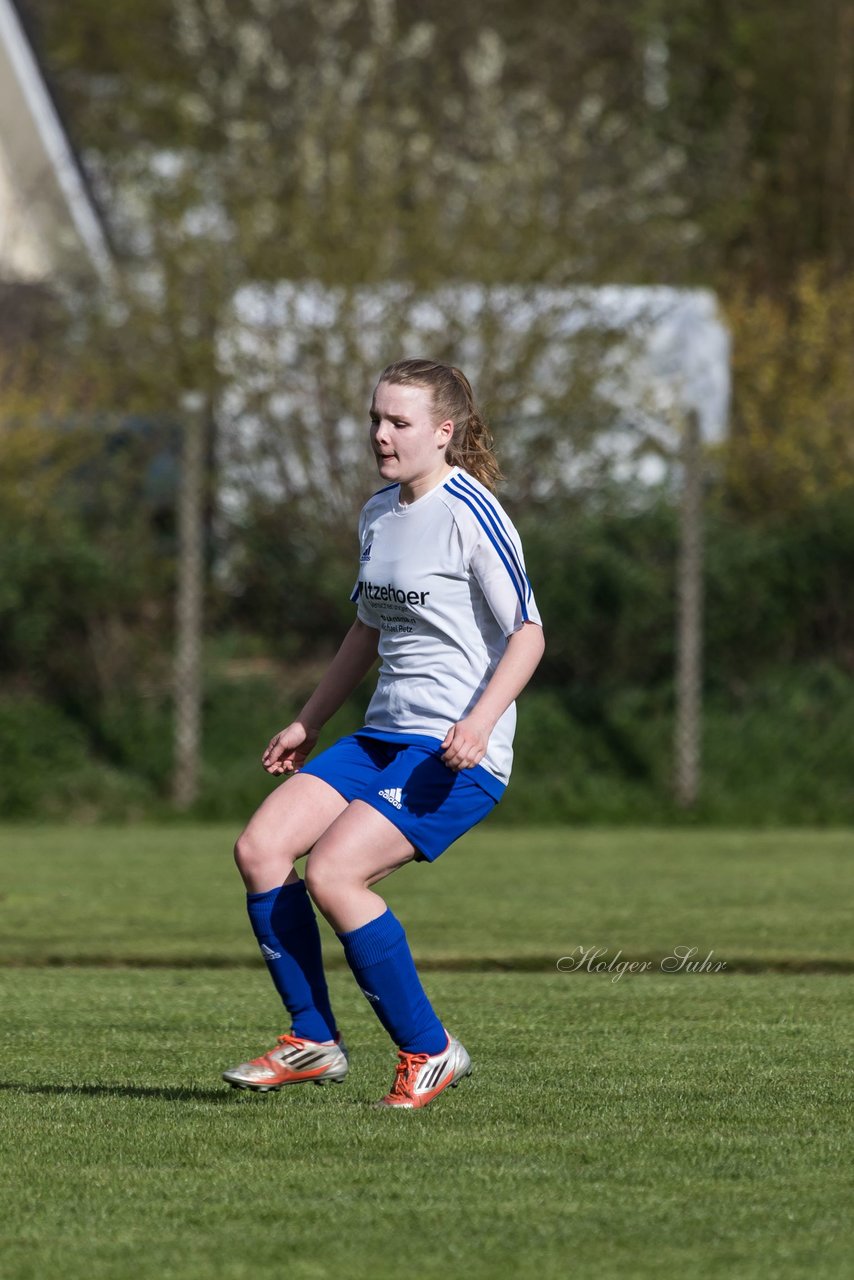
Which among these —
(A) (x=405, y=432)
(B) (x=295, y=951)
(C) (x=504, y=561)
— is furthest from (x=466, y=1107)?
(A) (x=405, y=432)

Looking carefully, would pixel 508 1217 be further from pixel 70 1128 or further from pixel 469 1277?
pixel 70 1128

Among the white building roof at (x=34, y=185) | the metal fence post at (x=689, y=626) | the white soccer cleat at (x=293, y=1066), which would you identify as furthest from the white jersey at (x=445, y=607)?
the white building roof at (x=34, y=185)

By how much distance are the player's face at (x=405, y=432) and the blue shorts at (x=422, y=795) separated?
2.03 ft

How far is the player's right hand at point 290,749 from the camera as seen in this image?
475cm

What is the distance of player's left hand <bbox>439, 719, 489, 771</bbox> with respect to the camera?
4.25 m

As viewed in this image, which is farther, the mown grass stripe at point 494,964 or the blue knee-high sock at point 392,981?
the mown grass stripe at point 494,964

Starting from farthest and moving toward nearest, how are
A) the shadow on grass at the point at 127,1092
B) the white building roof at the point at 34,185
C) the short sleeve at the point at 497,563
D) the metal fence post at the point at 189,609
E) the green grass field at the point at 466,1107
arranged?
1. the white building roof at the point at 34,185
2. the metal fence post at the point at 189,609
3. the shadow on grass at the point at 127,1092
4. the short sleeve at the point at 497,563
5. the green grass field at the point at 466,1107

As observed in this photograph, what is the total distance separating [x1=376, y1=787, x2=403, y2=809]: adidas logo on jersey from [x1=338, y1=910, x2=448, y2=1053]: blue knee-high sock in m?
0.24

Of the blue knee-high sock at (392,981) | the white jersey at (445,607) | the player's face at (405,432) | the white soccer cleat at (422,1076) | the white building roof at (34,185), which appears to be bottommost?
the white soccer cleat at (422,1076)

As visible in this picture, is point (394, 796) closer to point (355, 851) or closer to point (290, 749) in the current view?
point (355, 851)

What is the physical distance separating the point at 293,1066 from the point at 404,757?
0.75 metres

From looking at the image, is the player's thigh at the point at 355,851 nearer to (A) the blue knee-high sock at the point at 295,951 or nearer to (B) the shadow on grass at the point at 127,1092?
(A) the blue knee-high sock at the point at 295,951

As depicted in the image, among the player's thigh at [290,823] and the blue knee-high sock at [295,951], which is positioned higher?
the player's thigh at [290,823]

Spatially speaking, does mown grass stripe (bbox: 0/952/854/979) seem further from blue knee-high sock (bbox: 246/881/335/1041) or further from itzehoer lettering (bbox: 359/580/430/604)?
itzehoer lettering (bbox: 359/580/430/604)
